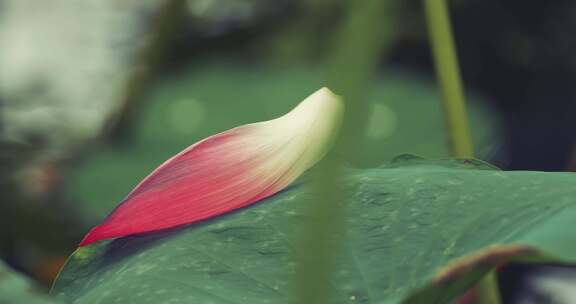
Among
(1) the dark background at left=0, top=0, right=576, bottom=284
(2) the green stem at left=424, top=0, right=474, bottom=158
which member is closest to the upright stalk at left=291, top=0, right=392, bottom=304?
(2) the green stem at left=424, top=0, right=474, bottom=158

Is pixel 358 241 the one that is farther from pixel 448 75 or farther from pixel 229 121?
pixel 229 121

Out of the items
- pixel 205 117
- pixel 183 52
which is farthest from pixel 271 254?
pixel 183 52

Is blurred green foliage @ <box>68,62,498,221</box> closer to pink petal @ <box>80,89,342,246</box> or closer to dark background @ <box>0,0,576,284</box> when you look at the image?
dark background @ <box>0,0,576,284</box>

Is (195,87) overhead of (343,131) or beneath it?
beneath

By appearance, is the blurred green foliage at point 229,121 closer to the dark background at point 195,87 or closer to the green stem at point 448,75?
the dark background at point 195,87

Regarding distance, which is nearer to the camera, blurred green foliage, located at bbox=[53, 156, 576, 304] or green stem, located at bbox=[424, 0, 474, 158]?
blurred green foliage, located at bbox=[53, 156, 576, 304]

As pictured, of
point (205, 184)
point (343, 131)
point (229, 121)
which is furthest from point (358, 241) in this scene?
point (229, 121)

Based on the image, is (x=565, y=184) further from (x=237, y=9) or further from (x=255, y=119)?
(x=237, y=9)

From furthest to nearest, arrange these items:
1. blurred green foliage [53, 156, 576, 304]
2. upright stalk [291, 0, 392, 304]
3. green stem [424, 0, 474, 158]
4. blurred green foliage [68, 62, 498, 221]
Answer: blurred green foliage [68, 62, 498, 221] → green stem [424, 0, 474, 158] → blurred green foliage [53, 156, 576, 304] → upright stalk [291, 0, 392, 304]
